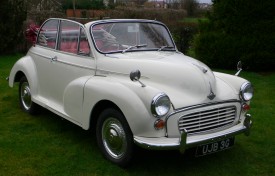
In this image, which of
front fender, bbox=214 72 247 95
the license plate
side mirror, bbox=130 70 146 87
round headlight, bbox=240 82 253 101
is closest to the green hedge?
front fender, bbox=214 72 247 95

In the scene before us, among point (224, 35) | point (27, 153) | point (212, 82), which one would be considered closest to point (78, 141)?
point (27, 153)

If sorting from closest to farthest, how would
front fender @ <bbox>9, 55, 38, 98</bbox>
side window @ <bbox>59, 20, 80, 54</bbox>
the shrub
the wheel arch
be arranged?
the wheel arch → side window @ <bbox>59, 20, 80, 54</bbox> → front fender @ <bbox>9, 55, 38, 98</bbox> → the shrub

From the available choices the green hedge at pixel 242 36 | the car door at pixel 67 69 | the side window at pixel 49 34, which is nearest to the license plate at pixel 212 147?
the car door at pixel 67 69

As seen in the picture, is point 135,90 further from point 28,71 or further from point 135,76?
point 28,71

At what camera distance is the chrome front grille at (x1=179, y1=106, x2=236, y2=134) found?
395 cm

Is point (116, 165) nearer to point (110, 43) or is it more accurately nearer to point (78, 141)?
point (78, 141)

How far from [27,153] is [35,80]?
1.55 meters

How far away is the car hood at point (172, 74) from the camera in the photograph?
4.14m

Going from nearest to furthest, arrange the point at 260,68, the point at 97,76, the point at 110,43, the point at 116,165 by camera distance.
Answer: the point at 116,165 < the point at 97,76 < the point at 110,43 < the point at 260,68

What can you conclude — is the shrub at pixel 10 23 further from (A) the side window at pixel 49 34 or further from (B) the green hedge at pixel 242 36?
(A) the side window at pixel 49 34

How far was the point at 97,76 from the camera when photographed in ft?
15.3

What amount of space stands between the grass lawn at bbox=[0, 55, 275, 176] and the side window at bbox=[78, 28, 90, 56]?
1.21m

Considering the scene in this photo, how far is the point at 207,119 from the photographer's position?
13.4 feet

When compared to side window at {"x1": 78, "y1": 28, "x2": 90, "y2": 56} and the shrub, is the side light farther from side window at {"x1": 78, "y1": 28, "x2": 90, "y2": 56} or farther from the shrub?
the shrub
